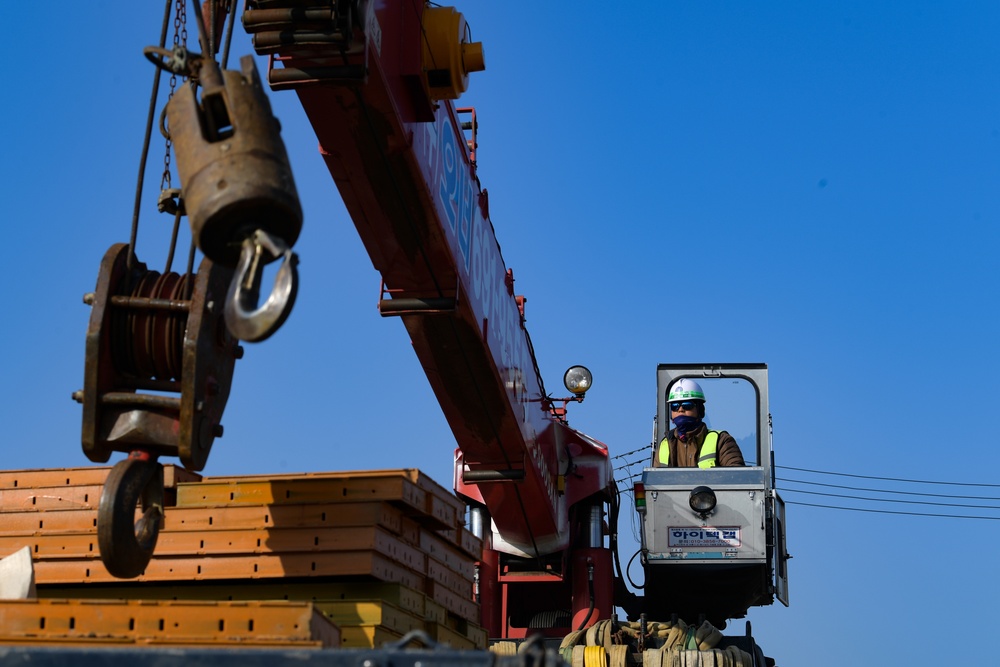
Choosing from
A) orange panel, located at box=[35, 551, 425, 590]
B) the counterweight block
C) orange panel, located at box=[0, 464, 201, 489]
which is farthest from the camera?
orange panel, located at box=[0, 464, 201, 489]

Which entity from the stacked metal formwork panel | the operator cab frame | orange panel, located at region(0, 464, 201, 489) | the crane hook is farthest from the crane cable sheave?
the operator cab frame

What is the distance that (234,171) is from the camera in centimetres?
449

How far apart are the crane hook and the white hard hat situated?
7.92m

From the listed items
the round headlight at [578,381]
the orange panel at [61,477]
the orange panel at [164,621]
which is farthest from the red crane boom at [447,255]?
the orange panel at [164,621]

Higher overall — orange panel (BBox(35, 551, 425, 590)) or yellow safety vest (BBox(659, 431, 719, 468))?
yellow safety vest (BBox(659, 431, 719, 468))

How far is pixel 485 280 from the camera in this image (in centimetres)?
911

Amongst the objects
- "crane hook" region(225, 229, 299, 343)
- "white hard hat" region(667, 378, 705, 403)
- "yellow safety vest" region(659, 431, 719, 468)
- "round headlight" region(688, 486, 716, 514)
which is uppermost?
"white hard hat" region(667, 378, 705, 403)

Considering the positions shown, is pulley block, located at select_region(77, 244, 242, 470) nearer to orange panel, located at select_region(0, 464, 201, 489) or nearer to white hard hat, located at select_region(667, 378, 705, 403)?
orange panel, located at select_region(0, 464, 201, 489)

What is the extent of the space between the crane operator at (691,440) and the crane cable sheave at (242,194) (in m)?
7.31

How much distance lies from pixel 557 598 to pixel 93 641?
7.76 meters

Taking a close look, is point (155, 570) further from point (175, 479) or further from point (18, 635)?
point (18, 635)

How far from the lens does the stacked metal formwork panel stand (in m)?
6.20

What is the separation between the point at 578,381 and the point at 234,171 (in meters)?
8.24

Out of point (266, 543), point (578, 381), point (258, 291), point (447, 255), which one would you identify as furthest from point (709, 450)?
point (258, 291)
